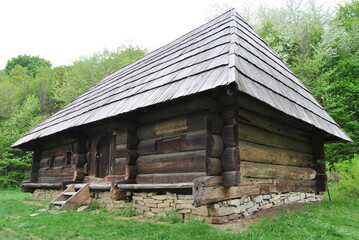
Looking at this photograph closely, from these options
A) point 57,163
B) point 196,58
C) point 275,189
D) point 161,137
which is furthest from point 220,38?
point 57,163

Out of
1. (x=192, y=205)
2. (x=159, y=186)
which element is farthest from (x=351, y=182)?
(x=159, y=186)

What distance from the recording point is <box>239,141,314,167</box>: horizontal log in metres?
5.12

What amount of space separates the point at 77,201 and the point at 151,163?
7.62ft

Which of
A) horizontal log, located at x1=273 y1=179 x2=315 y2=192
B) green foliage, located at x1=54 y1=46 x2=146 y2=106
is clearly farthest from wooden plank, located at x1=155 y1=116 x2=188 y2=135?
green foliage, located at x1=54 y1=46 x2=146 y2=106

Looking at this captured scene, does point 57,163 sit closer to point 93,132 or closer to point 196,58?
point 93,132

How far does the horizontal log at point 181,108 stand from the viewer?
461cm

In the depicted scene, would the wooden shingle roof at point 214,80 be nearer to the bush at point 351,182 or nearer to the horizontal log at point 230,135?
the horizontal log at point 230,135

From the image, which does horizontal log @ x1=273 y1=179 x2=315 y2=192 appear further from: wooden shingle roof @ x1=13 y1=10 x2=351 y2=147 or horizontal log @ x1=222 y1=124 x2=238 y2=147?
horizontal log @ x1=222 y1=124 x2=238 y2=147

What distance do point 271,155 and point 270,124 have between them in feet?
2.22

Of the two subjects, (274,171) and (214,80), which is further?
(274,171)

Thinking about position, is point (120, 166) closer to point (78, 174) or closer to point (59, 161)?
point (78, 174)

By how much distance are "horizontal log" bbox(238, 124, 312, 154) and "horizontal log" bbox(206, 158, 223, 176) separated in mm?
710

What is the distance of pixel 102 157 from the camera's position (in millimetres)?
7789

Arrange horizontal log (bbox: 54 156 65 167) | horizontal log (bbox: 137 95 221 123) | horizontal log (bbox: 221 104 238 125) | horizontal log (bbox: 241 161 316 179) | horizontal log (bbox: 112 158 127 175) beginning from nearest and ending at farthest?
horizontal log (bbox: 137 95 221 123)
horizontal log (bbox: 221 104 238 125)
horizontal log (bbox: 241 161 316 179)
horizontal log (bbox: 112 158 127 175)
horizontal log (bbox: 54 156 65 167)
